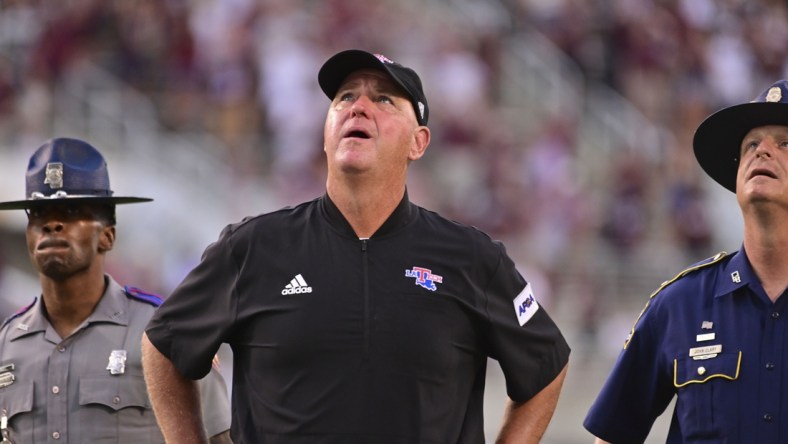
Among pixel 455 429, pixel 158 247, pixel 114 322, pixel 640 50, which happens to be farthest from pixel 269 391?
pixel 640 50

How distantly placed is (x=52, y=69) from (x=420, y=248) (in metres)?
10.8

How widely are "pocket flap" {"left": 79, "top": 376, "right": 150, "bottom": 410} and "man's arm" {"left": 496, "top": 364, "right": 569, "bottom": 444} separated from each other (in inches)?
65.0

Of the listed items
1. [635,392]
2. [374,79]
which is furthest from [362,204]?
[635,392]

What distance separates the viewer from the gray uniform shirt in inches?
251

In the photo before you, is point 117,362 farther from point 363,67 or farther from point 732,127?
point 732,127

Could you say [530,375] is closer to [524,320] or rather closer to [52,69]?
[524,320]

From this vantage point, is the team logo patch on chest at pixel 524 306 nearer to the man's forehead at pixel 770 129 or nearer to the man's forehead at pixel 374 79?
the man's forehead at pixel 374 79

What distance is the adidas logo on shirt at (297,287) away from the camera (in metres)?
5.29

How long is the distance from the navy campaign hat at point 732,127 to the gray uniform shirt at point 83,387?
2115 millimetres

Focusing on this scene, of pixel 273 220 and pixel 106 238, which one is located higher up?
pixel 106 238

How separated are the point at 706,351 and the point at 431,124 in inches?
412

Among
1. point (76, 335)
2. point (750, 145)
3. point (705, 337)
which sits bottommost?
point (705, 337)

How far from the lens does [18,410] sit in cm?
643

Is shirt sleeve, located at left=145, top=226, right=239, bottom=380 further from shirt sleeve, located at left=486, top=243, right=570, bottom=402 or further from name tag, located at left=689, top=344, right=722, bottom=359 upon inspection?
name tag, located at left=689, top=344, right=722, bottom=359
